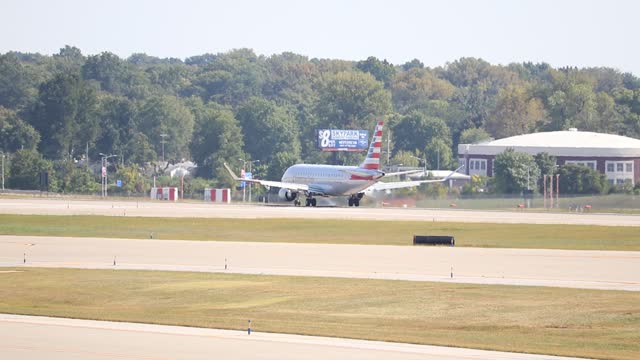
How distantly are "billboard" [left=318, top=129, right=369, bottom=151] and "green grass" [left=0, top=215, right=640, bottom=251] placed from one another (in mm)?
78816

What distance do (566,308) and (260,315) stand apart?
11.9 m

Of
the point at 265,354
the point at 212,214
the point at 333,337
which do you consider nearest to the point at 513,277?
the point at 333,337

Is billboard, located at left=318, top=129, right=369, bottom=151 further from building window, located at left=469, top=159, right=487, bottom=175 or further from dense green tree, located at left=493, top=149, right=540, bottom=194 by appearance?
dense green tree, located at left=493, top=149, right=540, bottom=194

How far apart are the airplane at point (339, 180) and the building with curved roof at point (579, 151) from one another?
47.6 meters

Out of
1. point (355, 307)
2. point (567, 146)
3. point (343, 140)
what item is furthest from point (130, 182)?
point (355, 307)

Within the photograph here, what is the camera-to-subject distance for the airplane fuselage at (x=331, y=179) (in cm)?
12838

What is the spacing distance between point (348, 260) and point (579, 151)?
371 feet

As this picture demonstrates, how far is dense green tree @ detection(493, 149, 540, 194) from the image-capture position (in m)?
164

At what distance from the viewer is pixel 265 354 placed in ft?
122

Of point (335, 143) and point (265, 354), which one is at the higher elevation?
point (335, 143)

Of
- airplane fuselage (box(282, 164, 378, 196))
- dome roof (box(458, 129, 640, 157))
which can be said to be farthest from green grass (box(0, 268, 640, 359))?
dome roof (box(458, 129, 640, 157))

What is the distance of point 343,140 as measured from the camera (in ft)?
601

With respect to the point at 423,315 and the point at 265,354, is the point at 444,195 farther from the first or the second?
the point at 265,354

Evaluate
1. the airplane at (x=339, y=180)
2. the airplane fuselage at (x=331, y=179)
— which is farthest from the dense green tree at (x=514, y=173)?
the airplane fuselage at (x=331, y=179)
